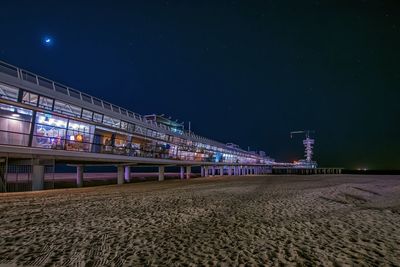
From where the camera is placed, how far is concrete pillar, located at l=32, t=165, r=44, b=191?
17181 millimetres

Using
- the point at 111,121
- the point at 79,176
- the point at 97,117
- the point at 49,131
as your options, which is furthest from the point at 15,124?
the point at 79,176

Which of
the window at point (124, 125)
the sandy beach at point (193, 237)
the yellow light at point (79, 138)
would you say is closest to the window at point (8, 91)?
the yellow light at point (79, 138)

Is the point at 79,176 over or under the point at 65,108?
under

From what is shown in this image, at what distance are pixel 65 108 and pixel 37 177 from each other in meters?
6.70

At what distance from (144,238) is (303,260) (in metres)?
4.22

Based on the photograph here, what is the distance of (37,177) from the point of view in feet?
57.7

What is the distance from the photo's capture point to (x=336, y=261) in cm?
511

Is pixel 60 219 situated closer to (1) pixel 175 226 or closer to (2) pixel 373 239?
(1) pixel 175 226

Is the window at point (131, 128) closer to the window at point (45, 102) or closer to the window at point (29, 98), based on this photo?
the window at point (45, 102)

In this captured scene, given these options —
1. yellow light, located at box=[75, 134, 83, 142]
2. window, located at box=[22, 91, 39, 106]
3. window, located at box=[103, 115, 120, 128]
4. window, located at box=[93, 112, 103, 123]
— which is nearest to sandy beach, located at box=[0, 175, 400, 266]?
yellow light, located at box=[75, 134, 83, 142]

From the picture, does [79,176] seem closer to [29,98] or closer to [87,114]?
[87,114]

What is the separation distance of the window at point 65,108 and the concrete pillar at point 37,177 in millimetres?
5682

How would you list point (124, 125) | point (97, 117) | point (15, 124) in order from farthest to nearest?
point (124, 125) < point (97, 117) < point (15, 124)

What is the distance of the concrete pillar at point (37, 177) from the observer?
1718 cm
